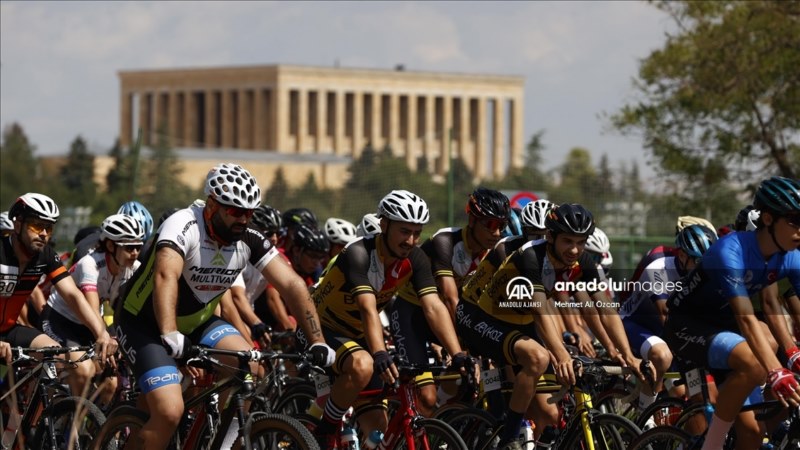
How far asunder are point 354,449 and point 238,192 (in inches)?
71.6

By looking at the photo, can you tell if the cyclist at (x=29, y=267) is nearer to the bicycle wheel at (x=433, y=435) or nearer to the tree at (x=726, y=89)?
the bicycle wheel at (x=433, y=435)

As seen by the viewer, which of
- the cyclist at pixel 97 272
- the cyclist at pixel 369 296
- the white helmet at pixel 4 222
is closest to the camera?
the cyclist at pixel 369 296

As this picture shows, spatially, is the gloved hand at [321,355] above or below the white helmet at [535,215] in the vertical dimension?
above

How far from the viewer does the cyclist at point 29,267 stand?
38.4 feet

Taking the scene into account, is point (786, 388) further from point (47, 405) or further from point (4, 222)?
point (4, 222)

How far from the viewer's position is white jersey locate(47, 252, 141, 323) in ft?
44.1

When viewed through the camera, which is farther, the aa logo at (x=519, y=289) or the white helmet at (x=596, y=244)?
the white helmet at (x=596, y=244)

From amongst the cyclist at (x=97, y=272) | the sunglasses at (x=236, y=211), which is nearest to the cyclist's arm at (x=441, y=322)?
the sunglasses at (x=236, y=211)

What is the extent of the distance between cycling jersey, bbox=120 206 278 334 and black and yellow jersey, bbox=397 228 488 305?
2418 millimetres

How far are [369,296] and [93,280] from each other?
340cm

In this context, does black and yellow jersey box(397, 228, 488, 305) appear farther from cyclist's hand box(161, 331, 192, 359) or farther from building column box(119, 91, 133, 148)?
building column box(119, 91, 133, 148)

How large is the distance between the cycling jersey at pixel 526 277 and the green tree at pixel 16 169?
21828 millimetres

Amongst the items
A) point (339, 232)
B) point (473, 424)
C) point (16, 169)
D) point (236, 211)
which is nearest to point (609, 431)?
point (473, 424)

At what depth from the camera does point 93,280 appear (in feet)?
44.2
